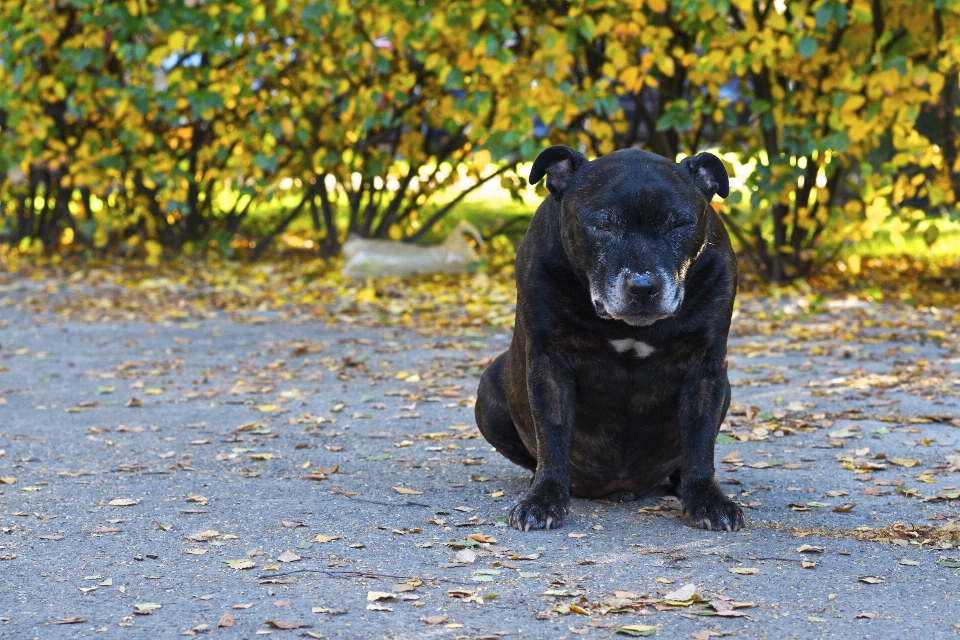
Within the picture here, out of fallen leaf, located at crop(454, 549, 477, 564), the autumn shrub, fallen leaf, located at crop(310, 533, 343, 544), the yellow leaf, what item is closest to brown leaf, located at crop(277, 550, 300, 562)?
fallen leaf, located at crop(310, 533, 343, 544)

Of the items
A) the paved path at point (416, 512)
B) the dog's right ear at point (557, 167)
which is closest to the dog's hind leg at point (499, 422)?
the paved path at point (416, 512)

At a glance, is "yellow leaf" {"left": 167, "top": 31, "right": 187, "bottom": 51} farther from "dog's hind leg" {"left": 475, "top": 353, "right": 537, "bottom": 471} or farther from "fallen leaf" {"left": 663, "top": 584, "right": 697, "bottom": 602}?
"fallen leaf" {"left": 663, "top": 584, "right": 697, "bottom": 602}

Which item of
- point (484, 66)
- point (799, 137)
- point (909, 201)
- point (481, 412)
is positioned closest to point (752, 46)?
point (799, 137)

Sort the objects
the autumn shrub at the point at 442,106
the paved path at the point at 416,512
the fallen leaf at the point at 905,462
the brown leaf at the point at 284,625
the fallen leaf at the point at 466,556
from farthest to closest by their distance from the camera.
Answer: the autumn shrub at the point at 442,106
the fallen leaf at the point at 905,462
the fallen leaf at the point at 466,556
the paved path at the point at 416,512
the brown leaf at the point at 284,625

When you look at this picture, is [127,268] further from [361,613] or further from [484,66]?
[361,613]

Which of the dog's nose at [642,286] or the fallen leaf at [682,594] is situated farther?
the dog's nose at [642,286]

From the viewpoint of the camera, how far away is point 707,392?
4070mm

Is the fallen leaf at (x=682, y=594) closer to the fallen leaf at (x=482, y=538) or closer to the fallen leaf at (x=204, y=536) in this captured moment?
the fallen leaf at (x=482, y=538)

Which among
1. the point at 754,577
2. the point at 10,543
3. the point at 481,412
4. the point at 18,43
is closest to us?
the point at 754,577

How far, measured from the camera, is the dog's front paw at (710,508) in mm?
3959

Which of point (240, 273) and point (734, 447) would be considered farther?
point (240, 273)

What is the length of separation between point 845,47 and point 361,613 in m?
7.32

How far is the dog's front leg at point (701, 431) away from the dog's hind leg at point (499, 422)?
A: 0.67 m

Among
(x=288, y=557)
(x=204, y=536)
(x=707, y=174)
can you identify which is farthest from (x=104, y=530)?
(x=707, y=174)
